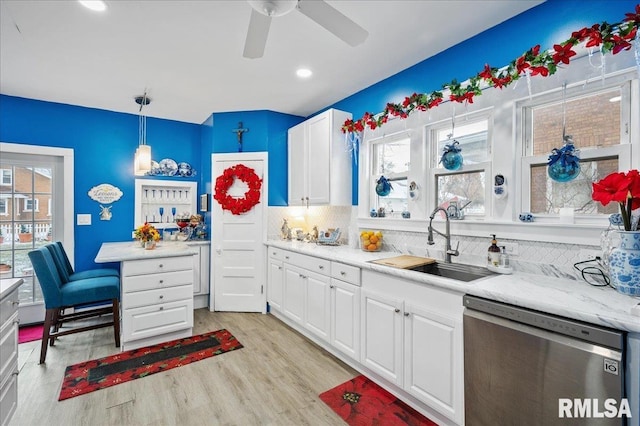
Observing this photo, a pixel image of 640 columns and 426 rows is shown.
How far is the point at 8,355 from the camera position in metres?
1.71

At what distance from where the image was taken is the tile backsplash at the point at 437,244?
1.85 m

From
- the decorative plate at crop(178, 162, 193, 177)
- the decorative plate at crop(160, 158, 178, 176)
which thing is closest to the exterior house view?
the decorative plate at crop(160, 158, 178, 176)

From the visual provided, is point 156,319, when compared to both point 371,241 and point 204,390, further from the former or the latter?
point 371,241

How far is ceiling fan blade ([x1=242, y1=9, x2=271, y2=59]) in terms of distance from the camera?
5.25 feet

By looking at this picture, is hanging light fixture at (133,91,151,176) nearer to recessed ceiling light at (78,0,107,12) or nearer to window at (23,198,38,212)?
window at (23,198,38,212)

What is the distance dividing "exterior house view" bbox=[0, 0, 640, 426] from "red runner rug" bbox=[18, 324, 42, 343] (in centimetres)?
4

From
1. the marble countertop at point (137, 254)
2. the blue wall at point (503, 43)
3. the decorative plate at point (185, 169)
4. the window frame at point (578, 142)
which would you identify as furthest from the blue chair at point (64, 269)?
the window frame at point (578, 142)

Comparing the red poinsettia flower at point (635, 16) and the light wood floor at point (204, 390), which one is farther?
the light wood floor at point (204, 390)

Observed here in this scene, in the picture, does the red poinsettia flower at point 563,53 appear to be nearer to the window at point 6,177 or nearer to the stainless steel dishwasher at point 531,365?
the stainless steel dishwasher at point 531,365

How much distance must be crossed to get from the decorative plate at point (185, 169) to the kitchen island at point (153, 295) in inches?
61.4

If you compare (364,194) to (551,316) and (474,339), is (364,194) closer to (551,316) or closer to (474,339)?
(474,339)

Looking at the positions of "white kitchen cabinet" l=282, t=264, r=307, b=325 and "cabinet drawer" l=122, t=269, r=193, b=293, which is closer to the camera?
"cabinet drawer" l=122, t=269, r=193, b=293

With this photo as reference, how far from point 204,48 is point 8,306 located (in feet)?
7.18

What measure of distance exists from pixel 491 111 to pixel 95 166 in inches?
178
